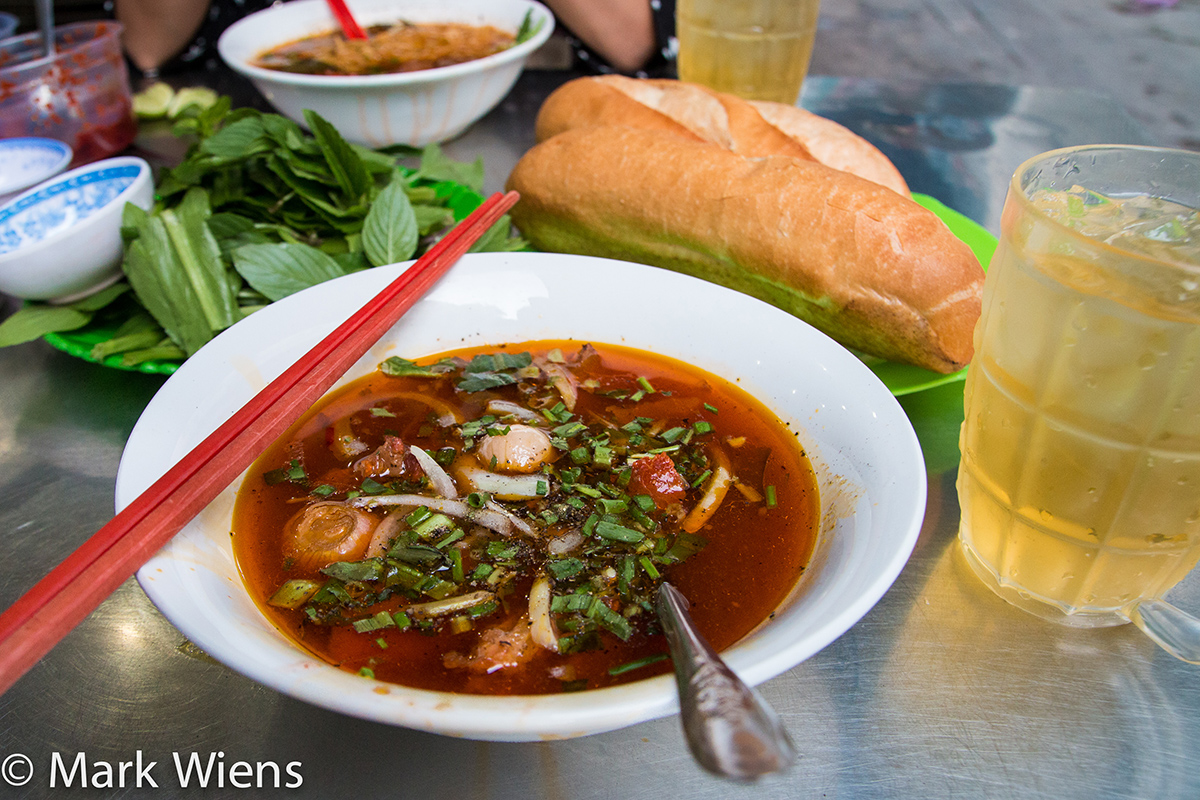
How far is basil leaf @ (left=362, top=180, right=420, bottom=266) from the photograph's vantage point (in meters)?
1.94

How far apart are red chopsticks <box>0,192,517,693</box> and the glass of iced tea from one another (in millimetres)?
1048

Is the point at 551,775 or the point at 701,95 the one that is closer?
the point at 551,775

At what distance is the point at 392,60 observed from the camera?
3.06 m

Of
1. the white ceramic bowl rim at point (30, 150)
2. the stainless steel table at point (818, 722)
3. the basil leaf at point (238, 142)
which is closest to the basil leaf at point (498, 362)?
the stainless steel table at point (818, 722)

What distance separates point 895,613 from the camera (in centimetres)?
133

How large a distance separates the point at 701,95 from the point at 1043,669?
1849mm

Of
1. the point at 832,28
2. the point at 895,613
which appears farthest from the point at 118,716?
the point at 832,28

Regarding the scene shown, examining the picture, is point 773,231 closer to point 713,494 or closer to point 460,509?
point 713,494

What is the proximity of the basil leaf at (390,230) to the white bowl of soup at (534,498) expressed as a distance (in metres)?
0.33

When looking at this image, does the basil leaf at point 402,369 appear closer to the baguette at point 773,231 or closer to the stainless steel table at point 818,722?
the stainless steel table at point 818,722

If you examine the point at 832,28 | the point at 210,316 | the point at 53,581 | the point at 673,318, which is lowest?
the point at 832,28

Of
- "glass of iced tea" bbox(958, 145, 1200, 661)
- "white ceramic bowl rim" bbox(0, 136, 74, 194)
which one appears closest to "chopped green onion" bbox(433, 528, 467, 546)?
"glass of iced tea" bbox(958, 145, 1200, 661)

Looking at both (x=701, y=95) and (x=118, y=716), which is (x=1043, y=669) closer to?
(x=118, y=716)

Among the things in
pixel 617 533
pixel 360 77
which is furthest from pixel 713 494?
pixel 360 77
